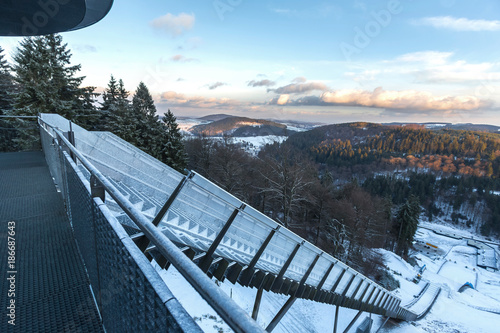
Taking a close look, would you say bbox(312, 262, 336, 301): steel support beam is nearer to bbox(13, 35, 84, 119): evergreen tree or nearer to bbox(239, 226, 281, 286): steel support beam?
bbox(239, 226, 281, 286): steel support beam

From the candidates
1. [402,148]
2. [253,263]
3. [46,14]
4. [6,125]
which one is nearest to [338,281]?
[253,263]

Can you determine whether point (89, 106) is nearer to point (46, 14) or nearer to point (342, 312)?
point (46, 14)

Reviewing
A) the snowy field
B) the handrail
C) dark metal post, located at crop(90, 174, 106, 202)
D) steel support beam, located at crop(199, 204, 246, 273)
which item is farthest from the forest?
the handrail

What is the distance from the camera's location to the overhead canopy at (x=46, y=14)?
3435 millimetres

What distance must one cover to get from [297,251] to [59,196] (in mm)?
4833

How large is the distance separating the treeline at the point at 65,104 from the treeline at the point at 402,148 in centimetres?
10387

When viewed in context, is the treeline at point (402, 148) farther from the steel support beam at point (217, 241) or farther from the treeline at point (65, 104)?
the steel support beam at point (217, 241)

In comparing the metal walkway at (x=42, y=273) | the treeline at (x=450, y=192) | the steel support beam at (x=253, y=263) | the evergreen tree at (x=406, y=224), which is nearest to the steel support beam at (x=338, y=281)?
the steel support beam at (x=253, y=263)

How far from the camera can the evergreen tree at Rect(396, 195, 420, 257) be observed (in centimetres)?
4159

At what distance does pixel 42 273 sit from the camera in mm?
2406

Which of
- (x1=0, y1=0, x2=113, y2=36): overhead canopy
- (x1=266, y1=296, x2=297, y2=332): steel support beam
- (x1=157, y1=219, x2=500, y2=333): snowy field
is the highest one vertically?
(x1=0, y1=0, x2=113, y2=36): overhead canopy

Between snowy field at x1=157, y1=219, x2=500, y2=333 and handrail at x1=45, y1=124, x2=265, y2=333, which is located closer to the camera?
handrail at x1=45, y1=124, x2=265, y2=333

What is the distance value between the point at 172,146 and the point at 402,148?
169m

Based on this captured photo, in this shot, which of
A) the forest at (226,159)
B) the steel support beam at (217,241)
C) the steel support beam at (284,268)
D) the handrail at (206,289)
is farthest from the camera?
the forest at (226,159)
